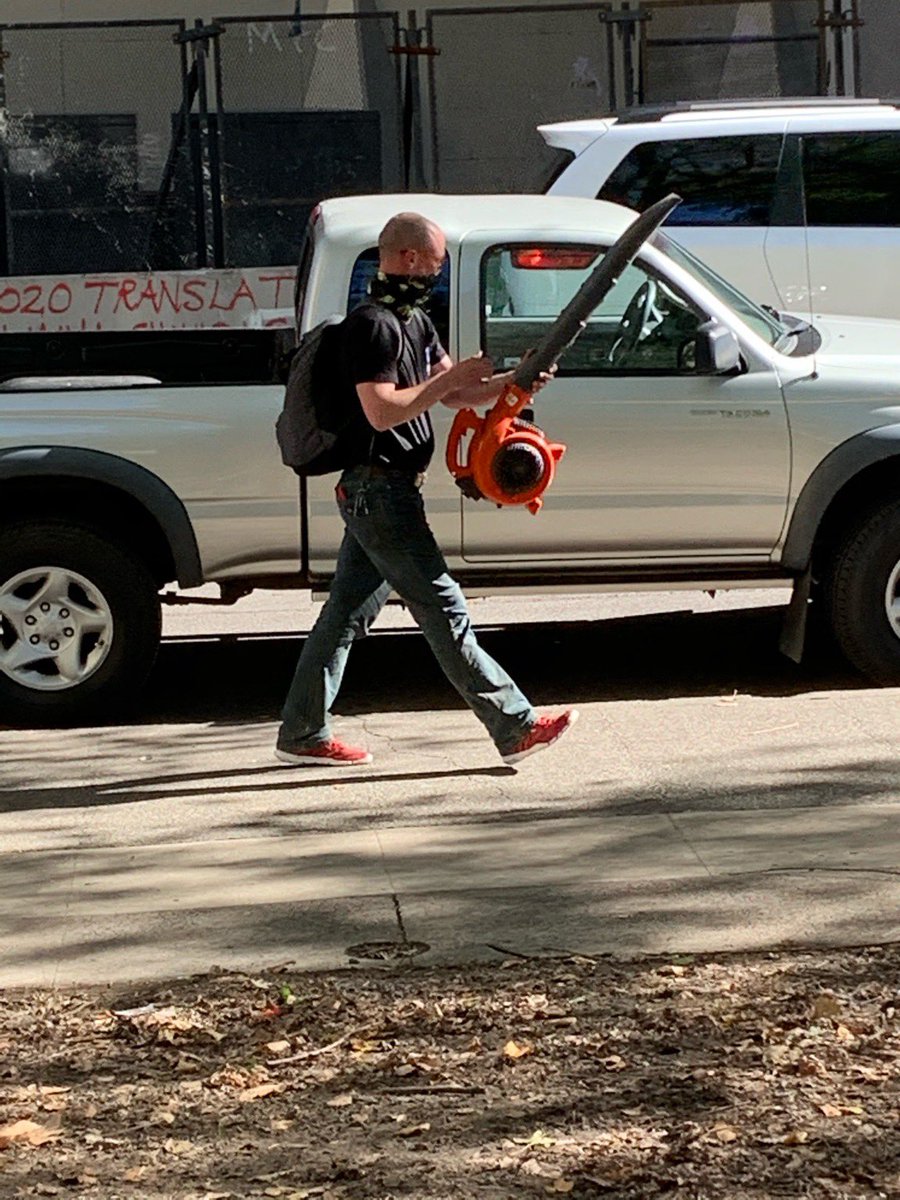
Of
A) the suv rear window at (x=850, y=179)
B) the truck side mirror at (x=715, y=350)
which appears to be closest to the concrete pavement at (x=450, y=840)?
the truck side mirror at (x=715, y=350)

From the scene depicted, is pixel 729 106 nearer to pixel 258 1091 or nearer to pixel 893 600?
pixel 893 600

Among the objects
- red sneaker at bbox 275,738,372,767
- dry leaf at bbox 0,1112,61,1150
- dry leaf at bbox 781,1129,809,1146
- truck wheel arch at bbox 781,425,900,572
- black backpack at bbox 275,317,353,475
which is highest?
black backpack at bbox 275,317,353,475

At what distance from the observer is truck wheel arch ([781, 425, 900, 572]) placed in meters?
8.66

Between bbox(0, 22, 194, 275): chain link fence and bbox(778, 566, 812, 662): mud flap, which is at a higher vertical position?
bbox(0, 22, 194, 275): chain link fence

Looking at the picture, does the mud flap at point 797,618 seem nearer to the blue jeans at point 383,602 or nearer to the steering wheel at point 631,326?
the steering wheel at point 631,326

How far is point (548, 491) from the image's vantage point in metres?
8.62

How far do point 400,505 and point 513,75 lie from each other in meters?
10.9

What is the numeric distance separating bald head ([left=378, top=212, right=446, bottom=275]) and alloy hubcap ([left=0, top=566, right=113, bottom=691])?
203 cm

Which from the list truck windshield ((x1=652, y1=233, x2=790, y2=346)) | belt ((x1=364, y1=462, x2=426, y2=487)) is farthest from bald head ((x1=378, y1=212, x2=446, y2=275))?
truck windshield ((x1=652, y1=233, x2=790, y2=346))

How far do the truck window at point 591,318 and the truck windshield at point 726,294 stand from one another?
0.25 m

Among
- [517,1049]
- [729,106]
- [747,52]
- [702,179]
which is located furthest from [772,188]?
[517,1049]

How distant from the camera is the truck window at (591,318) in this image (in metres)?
8.65

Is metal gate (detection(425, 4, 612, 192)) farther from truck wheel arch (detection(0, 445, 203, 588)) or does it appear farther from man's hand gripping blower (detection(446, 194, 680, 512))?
man's hand gripping blower (detection(446, 194, 680, 512))

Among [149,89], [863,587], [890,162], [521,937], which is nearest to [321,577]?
[863,587]
